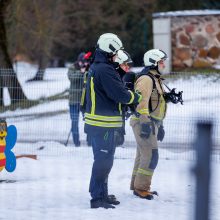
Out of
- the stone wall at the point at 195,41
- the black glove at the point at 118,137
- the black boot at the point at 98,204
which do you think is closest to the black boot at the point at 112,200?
the black boot at the point at 98,204

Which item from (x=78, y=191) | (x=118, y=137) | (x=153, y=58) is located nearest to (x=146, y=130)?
(x=118, y=137)

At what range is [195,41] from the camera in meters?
19.2

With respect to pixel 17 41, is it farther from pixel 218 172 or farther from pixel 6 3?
pixel 218 172

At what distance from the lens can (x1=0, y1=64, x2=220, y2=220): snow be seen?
698 centimetres

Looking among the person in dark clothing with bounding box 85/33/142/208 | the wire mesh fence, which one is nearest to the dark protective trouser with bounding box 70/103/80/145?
the wire mesh fence

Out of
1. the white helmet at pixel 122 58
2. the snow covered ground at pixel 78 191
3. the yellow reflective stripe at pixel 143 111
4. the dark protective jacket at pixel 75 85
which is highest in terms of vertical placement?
the white helmet at pixel 122 58

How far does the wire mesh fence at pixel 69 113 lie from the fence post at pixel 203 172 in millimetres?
7749

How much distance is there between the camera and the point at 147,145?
763cm

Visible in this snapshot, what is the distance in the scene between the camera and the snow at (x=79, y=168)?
698 centimetres

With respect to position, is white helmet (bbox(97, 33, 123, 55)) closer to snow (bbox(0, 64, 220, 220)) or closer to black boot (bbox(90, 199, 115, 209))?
snow (bbox(0, 64, 220, 220))

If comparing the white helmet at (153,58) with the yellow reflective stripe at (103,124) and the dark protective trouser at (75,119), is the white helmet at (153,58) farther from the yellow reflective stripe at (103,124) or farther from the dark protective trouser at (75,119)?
the dark protective trouser at (75,119)

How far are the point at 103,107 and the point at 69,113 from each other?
18.2 ft

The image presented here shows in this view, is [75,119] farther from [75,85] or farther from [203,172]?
[203,172]

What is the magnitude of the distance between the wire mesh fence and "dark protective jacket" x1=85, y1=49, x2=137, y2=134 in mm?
3531
